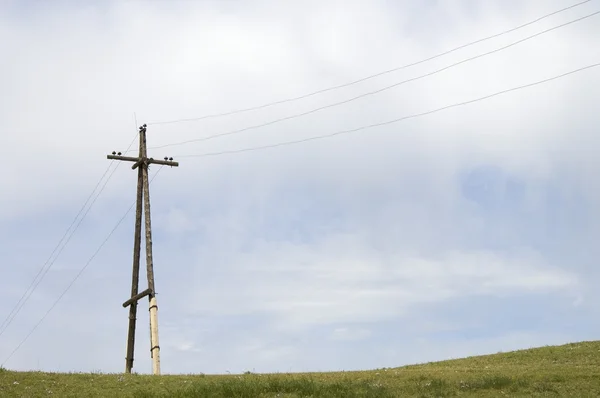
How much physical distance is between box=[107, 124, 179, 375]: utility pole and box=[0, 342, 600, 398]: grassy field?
226 inches

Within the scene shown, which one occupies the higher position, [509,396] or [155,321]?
[155,321]

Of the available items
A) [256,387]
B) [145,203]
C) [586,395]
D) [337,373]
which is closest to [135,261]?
[145,203]

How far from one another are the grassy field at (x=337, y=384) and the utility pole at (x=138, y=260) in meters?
5.74

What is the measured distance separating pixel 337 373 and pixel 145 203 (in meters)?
13.5

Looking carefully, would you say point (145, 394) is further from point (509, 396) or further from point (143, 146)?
point (143, 146)

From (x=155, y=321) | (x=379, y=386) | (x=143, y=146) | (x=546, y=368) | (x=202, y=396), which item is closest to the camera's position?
(x=202, y=396)

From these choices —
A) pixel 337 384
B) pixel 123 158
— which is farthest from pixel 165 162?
pixel 337 384

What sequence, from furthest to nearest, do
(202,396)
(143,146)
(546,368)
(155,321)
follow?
1. (143,146)
2. (155,321)
3. (546,368)
4. (202,396)

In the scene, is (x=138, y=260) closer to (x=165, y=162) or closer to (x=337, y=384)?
(x=165, y=162)

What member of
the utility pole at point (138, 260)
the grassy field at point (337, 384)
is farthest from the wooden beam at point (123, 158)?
the grassy field at point (337, 384)

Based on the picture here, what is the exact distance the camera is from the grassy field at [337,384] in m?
24.0

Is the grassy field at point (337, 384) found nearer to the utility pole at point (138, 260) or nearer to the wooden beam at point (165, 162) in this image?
the utility pole at point (138, 260)

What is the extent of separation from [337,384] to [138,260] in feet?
53.2

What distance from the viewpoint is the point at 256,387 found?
24.5 metres
